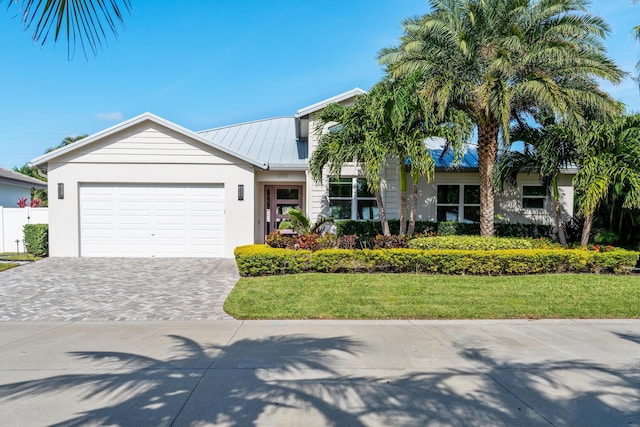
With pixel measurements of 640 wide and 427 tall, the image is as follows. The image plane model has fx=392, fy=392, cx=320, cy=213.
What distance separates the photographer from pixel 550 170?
11898 mm

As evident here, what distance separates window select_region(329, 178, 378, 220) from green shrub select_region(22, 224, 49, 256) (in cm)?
966

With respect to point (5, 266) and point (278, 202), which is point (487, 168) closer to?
point (278, 202)

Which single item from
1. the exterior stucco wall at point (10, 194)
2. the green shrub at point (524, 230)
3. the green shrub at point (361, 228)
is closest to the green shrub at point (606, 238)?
the green shrub at point (524, 230)

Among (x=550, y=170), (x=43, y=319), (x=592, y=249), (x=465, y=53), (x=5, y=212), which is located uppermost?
(x=465, y=53)

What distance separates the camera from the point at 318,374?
4328mm

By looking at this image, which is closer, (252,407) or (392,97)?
(252,407)

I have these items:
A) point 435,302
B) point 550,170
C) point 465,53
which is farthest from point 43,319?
point 550,170

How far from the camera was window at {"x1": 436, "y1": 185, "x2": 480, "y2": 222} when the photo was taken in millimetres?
14727

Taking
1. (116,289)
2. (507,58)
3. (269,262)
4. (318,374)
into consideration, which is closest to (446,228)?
(507,58)

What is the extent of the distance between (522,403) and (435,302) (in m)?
3.89

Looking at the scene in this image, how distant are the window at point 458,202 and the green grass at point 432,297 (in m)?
5.09

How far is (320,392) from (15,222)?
50.5 feet

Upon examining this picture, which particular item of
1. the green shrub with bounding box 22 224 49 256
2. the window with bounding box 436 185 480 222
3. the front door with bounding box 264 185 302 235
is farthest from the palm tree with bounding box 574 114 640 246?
the green shrub with bounding box 22 224 49 256

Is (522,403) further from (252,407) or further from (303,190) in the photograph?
(303,190)
